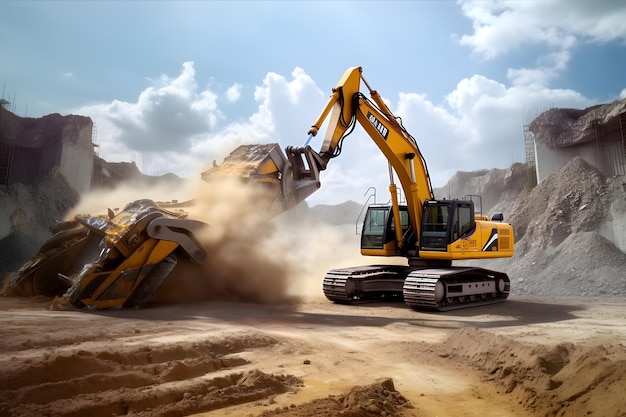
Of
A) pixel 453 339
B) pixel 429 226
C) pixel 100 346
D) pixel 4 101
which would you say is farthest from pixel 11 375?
pixel 4 101

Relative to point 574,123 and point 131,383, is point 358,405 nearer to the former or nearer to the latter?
point 131,383

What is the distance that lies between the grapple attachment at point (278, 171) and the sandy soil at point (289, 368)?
2971 mm

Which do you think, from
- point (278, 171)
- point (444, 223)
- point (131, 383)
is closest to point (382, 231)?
point (444, 223)

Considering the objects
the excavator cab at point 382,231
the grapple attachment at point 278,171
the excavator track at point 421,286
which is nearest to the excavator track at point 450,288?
the excavator track at point 421,286

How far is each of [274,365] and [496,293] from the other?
33.5 ft

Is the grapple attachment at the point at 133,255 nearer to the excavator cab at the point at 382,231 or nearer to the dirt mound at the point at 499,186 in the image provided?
the excavator cab at the point at 382,231

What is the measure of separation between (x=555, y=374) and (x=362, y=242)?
840 cm

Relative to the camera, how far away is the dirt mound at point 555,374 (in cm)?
377

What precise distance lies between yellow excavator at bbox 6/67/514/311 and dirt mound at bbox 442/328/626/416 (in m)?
4.85

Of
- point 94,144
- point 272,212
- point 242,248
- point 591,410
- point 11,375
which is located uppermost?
point 94,144

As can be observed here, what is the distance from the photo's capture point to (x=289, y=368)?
5.01 meters

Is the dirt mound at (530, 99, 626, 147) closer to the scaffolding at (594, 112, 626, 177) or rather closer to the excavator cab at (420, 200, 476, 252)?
the scaffolding at (594, 112, 626, 177)

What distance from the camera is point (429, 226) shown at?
38.7 ft

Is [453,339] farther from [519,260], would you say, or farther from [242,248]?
[519,260]
